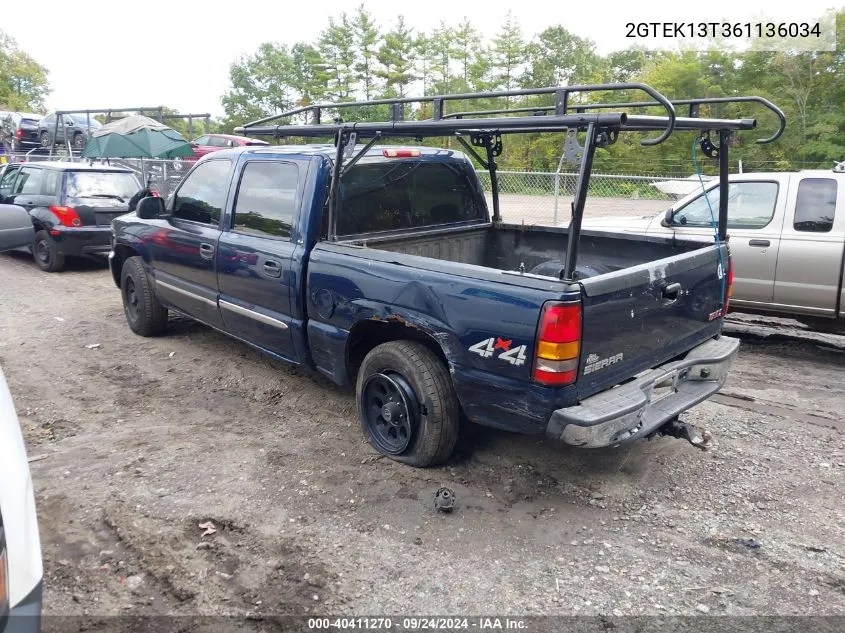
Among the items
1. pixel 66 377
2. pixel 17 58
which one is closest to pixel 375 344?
pixel 66 377

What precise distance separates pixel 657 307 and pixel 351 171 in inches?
85.5

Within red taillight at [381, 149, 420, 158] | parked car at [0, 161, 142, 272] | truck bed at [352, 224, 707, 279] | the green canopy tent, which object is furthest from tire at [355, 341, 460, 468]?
the green canopy tent

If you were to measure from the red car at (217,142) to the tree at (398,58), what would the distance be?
58.2 ft

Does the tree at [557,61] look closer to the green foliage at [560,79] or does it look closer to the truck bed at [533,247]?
the green foliage at [560,79]

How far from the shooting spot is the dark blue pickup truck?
328cm

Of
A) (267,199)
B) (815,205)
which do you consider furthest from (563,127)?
(815,205)

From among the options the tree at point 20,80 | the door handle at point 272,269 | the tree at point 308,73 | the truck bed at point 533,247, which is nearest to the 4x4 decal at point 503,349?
the truck bed at point 533,247

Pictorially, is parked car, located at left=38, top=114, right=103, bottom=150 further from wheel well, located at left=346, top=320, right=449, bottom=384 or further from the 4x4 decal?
the 4x4 decal

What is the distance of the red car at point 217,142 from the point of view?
2075 centimetres

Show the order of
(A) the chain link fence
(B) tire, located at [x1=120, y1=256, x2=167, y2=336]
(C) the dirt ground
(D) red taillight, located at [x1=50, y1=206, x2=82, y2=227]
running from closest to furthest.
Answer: (C) the dirt ground
(B) tire, located at [x1=120, y1=256, x2=167, y2=336]
(D) red taillight, located at [x1=50, y1=206, x2=82, y2=227]
(A) the chain link fence

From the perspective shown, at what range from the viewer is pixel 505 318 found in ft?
10.8

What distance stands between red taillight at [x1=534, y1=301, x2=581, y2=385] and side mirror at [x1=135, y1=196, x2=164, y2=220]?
4.06 metres

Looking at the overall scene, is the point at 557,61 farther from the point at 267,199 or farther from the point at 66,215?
the point at 267,199

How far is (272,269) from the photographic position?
4.55 m
